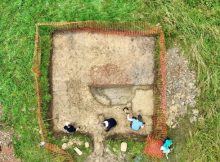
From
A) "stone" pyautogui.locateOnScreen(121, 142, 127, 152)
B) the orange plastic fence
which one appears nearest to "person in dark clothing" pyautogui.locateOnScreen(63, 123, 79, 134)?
the orange plastic fence

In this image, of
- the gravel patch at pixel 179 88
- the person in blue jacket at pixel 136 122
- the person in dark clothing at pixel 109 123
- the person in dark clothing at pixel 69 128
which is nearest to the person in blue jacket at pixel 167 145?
the gravel patch at pixel 179 88

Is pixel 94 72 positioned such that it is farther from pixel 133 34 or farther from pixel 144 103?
pixel 144 103

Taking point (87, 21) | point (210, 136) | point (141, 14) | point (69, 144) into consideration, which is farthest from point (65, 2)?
point (210, 136)

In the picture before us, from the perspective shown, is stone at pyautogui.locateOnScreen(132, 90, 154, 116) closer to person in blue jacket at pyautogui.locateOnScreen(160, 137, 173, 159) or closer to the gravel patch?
the gravel patch

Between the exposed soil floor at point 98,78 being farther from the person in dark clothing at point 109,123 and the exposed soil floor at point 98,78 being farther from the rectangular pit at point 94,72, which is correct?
the person in dark clothing at point 109,123

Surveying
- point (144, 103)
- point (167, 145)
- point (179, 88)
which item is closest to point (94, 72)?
point (144, 103)

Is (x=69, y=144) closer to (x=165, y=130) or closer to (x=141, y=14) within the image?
(x=165, y=130)

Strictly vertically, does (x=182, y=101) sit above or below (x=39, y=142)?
above
